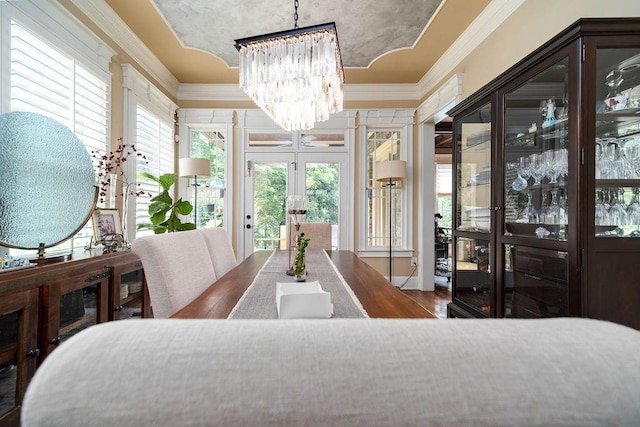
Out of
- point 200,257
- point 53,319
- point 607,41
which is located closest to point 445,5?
point 607,41

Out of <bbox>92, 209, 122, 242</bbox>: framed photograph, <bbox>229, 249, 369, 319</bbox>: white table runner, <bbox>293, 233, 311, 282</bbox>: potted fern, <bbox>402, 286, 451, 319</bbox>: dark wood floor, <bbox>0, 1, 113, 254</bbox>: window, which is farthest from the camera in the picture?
<bbox>402, 286, 451, 319</bbox>: dark wood floor

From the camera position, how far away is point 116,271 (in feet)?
7.12

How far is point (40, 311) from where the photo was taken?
1553 mm

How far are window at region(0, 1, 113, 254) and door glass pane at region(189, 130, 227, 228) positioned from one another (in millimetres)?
1717

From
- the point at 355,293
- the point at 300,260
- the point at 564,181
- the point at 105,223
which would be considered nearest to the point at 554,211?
the point at 564,181

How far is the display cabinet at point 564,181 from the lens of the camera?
137 cm

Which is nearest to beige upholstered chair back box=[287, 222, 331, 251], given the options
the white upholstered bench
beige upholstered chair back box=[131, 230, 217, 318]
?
beige upholstered chair back box=[131, 230, 217, 318]

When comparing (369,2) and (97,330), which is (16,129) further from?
(369,2)

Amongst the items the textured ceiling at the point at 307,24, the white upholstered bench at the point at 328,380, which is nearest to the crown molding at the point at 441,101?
the textured ceiling at the point at 307,24

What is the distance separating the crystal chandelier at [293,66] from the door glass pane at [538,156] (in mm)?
1104

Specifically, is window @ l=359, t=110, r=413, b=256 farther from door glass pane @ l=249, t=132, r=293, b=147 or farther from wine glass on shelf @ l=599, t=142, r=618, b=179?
wine glass on shelf @ l=599, t=142, r=618, b=179

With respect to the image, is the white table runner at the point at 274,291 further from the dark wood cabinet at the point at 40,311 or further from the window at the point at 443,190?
the window at the point at 443,190

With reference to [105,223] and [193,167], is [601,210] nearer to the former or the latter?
[105,223]

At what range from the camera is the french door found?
14.7 ft
